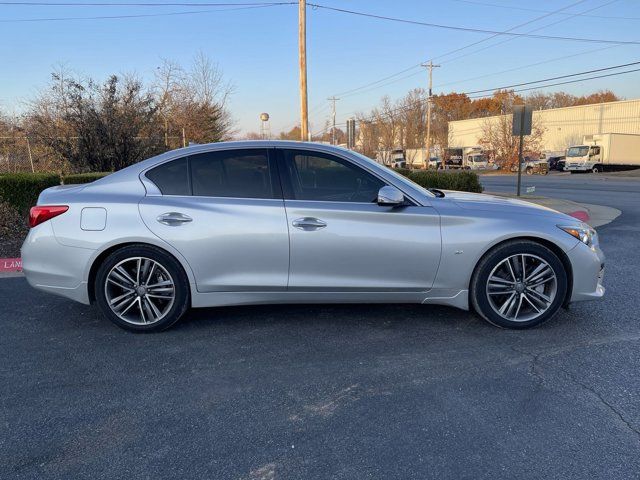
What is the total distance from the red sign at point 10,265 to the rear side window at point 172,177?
360cm

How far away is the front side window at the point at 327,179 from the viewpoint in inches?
158

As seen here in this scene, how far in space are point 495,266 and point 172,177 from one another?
2805 mm

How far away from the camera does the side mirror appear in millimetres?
3805

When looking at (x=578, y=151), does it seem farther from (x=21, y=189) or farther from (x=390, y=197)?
A: (x=390, y=197)

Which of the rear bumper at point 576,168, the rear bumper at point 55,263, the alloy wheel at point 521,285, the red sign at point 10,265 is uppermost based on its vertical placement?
the rear bumper at point 55,263

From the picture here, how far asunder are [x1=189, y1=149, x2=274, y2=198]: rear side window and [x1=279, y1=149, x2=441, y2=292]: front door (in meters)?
0.23

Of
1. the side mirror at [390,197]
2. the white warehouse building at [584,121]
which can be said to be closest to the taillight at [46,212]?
the side mirror at [390,197]

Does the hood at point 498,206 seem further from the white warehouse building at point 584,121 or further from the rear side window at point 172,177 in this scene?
the white warehouse building at point 584,121

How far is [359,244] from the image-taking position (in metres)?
3.86

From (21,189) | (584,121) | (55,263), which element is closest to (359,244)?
(55,263)

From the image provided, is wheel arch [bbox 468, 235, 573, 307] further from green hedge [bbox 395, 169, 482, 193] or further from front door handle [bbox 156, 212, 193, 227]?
green hedge [bbox 395, 169, 482, 193]

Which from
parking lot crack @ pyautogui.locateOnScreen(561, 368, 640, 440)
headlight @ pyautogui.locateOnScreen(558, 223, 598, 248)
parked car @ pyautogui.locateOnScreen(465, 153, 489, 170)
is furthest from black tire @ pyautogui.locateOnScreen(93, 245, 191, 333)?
parked car @ pyautogui.locateOnScreen(465, 153, 489, 170)

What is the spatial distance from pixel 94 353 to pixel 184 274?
2.94 ft

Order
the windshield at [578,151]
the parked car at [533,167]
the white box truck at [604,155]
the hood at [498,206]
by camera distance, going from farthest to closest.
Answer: the parked car at [533,167]
the windshield at [578,151]
the white box truck at [604,155]
the hood at [498,206]
